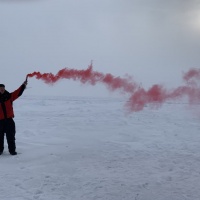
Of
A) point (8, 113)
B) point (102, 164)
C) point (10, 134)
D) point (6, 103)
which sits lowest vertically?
point (102, 164)

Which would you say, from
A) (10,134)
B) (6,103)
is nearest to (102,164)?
(10,134)

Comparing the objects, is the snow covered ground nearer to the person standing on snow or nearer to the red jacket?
the person standing on snow

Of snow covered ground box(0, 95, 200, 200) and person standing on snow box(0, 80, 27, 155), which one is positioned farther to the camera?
person standing on snow box(0, 80, 27, 155)

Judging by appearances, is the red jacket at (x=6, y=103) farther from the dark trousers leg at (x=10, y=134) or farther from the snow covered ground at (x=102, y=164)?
the snow covered ground at (x=102, y=164)

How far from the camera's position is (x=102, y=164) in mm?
7957

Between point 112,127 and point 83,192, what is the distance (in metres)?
9.16

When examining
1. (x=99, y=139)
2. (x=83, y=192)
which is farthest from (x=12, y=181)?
(x=99, y=139)

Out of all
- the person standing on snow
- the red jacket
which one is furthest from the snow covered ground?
the red jacket

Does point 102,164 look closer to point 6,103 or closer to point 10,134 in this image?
point 10,134

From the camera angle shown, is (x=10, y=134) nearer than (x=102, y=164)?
No

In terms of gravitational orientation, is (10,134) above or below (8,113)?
below

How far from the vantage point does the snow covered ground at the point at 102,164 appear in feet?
19.8

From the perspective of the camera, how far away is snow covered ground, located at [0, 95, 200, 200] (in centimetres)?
604

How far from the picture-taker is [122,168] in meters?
7.64
